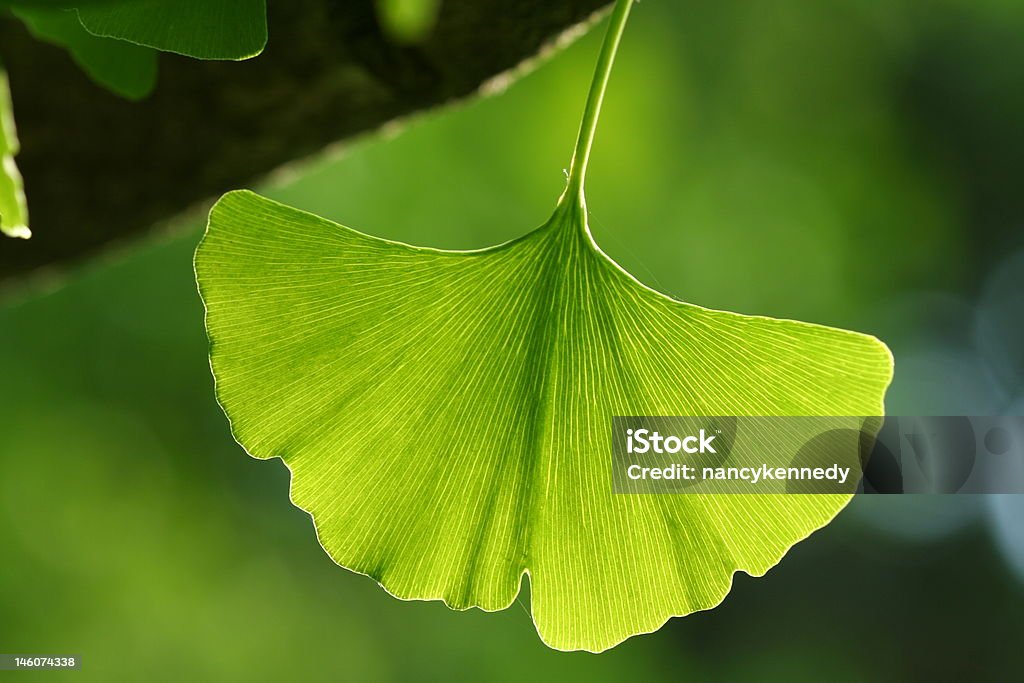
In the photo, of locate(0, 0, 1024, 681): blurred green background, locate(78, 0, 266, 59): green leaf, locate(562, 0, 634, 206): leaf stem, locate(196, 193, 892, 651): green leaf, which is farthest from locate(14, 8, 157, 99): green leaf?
locate(0, 0, 1024, 681): blurred green background

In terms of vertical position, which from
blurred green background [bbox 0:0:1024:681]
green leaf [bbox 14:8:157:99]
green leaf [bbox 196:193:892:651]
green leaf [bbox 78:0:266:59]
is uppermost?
green leaf [bbox 78:0:266:59]

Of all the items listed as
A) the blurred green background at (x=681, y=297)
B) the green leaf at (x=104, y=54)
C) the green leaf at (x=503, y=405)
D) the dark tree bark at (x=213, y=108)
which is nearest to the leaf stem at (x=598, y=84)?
the green leaf at (x=503, y=405)

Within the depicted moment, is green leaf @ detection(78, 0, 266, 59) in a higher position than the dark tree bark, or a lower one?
higher

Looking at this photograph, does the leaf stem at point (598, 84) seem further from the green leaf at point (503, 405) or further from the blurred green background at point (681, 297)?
the blurred green background at point (681, 297)

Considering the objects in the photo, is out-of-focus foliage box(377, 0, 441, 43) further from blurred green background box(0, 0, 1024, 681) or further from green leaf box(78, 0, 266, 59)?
blurred green background box(0, 0, 1024, 681)

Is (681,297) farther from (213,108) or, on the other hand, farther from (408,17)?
(408,17)

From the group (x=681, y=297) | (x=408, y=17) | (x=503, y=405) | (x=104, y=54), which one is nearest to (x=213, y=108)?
(x=104, y=54)
